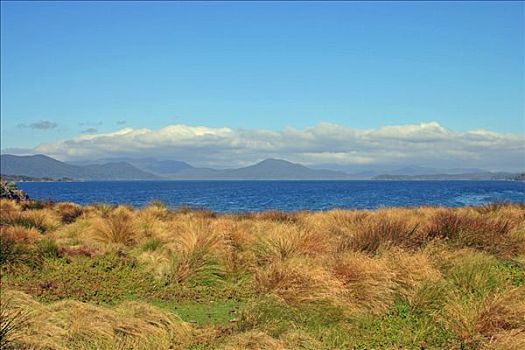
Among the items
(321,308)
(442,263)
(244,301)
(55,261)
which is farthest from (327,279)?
(55,261)

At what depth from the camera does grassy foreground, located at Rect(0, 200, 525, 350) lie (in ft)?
26.1

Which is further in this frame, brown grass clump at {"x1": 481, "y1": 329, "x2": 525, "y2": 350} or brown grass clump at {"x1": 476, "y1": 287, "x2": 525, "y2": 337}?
brown grass clump at {"x1": 476, "y1": 287, "x2": 525, "y2": 337}

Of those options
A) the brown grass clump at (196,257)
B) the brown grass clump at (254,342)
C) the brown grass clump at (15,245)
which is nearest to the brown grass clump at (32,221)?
the brown grass clump at (15,245)

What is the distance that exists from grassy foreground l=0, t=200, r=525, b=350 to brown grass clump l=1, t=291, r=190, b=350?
0.10 feet

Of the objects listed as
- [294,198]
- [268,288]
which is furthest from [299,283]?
[294,198]

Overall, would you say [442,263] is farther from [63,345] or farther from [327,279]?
[63,345]

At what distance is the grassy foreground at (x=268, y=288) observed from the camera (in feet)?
26.1

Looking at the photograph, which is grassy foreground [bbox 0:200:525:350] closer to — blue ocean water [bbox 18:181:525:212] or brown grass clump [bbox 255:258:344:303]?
brown grass clump [bbox 255:258:344:303]

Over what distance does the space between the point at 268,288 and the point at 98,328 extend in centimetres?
351

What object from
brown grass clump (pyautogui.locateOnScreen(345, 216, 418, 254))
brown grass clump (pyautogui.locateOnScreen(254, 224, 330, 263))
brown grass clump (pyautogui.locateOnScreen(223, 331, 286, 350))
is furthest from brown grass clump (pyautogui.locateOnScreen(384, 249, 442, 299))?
brown grass clump (pyautogui.locateOnScreen(223, 331, 286, 350))

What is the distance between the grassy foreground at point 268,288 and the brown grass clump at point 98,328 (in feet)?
0.10

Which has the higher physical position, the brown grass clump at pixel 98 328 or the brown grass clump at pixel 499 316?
the brown grass clump at pixel 499 316

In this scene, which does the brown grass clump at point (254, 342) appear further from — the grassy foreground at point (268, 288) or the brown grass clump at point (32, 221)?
the brown grass clump at point (32, 221)

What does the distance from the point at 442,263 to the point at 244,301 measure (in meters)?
4.89
